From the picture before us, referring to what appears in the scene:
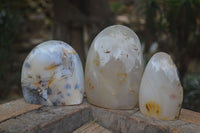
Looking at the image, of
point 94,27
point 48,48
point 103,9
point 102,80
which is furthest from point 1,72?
point 102,80

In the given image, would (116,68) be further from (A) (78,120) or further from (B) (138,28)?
(B) (138,28)

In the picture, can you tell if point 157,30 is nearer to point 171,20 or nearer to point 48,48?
point 171,20

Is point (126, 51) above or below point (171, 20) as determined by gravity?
below

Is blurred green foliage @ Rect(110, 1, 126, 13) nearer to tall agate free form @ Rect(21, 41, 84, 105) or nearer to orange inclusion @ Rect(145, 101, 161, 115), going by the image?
tall agate free form @ Rect(21, 41, 84, 105)

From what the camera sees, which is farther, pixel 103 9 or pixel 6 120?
pixel 103 9

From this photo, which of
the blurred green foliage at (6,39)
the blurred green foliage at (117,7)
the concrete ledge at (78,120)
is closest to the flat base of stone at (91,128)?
the concrete ledge at (78,120)

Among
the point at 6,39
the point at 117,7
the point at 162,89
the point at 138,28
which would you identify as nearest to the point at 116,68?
the point at 162,89

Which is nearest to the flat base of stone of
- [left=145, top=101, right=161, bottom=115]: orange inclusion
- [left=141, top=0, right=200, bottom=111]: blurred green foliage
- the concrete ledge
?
the concrete ledge
